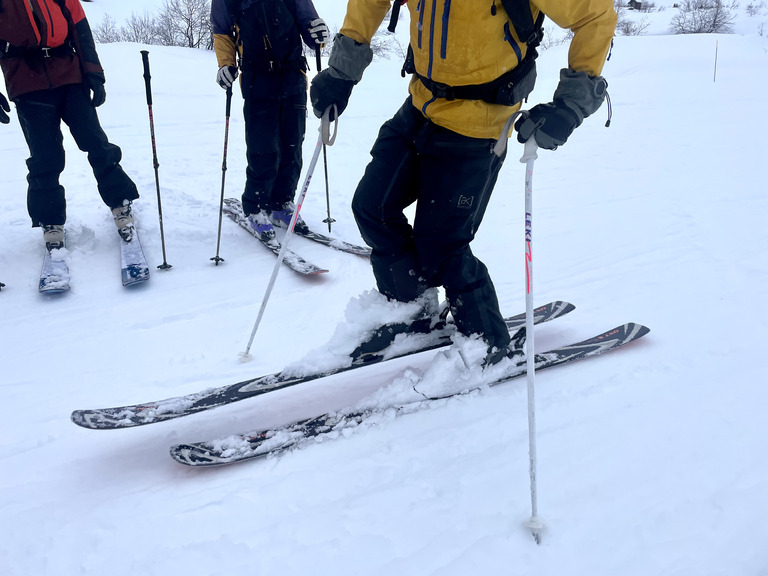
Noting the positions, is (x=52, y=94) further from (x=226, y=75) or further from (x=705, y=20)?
(x=705, y=20)

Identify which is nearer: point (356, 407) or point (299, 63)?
point (356, 407)

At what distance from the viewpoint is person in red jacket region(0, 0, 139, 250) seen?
3508 millimetres

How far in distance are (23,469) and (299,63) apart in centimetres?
352

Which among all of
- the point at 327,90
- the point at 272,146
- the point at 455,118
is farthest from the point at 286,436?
the point at 272,146

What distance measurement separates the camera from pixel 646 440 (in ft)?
7.26

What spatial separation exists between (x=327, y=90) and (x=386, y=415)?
61.7 inches

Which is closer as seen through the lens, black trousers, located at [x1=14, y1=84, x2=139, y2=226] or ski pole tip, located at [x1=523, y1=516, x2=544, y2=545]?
ski pole tip, located at [x1=523, y1=516, x2=544, y2=545]

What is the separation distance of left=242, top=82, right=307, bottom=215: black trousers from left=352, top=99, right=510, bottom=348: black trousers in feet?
6.84

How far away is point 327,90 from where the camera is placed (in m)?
2.56

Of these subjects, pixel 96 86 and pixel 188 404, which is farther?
pixel 96 86

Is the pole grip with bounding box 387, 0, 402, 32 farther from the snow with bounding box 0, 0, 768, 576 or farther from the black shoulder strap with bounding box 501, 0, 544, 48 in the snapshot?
the snow with bounding box 0, 0, 768, 576

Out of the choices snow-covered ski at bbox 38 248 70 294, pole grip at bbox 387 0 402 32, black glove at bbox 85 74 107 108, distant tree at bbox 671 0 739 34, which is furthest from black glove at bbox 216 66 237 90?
distant tree at bbox 671 0 739 34

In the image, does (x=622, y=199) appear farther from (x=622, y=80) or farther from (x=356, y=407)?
(x=622, y=80)

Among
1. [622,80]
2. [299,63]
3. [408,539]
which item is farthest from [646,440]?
[622,80]
